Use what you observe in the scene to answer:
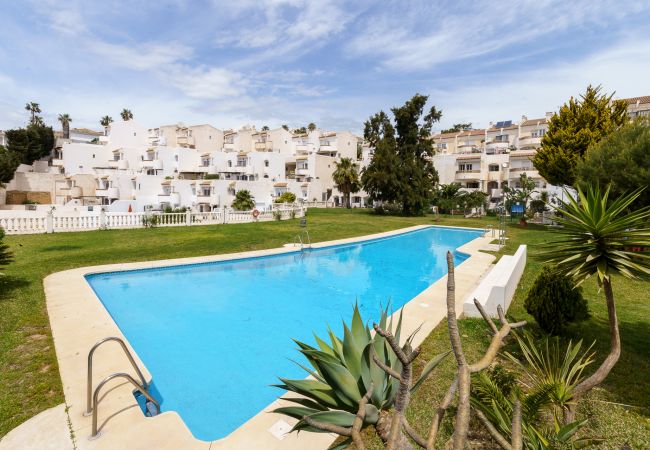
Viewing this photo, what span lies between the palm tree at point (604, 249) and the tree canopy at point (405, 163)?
4016 cm

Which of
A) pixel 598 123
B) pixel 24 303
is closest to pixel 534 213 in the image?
pixel 598 123

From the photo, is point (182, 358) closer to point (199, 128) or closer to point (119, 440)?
point (119, 440)

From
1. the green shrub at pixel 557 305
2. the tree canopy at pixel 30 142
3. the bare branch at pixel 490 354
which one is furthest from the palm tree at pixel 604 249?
the tree canopy at pixel 30 142

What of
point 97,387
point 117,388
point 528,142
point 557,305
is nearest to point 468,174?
point 528,142

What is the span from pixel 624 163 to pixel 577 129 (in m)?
18.1

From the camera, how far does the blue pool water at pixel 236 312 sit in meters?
7.21

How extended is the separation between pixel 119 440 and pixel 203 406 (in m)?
2.35

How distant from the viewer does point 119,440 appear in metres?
4.58

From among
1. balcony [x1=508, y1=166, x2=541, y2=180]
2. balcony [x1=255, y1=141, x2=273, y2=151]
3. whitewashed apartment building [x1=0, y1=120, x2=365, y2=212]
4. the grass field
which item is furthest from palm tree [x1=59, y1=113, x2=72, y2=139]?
balcony [x1=508, y1=166, x2=541, y2=180]

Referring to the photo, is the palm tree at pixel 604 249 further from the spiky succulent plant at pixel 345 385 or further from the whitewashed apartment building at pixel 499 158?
the whitewashed apartment building at pixel 499 158

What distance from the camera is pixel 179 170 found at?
65.3 meters

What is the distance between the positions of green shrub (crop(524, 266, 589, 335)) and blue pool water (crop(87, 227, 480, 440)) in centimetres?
372

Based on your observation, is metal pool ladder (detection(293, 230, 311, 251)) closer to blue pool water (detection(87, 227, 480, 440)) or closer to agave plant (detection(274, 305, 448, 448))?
blue pool water (detection(87, 227, 480, 440))

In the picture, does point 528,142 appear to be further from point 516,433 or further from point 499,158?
point 516,433
